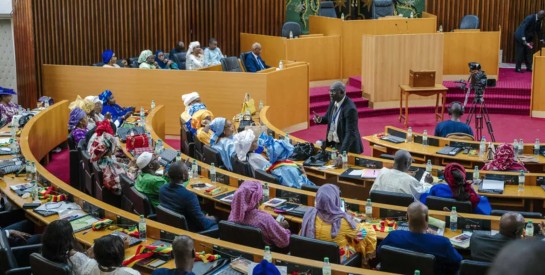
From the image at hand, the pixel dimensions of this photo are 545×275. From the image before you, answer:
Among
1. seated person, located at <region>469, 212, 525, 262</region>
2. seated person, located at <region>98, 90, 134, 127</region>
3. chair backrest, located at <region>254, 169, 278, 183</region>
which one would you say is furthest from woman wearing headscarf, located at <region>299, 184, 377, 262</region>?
seated person, located at <region>98, 90, 134, 127</region>

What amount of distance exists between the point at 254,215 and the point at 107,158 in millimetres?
2702

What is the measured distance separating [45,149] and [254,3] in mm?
7585

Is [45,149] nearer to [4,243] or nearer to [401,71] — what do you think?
[4,243]

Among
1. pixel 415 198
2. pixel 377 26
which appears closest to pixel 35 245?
pixel 415 198

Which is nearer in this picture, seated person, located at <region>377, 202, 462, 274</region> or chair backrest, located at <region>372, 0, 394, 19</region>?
seated person, located at <region>377, 202, 462, 274</region>

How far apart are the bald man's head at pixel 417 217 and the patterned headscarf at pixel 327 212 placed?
1.57 feet

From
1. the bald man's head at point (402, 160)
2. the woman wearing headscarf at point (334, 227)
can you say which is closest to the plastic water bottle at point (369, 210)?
the bald man's head at point (402, 160)

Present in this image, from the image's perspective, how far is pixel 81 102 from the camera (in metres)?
10.9

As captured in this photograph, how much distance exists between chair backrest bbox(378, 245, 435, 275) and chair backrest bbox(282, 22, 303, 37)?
38.3 feet

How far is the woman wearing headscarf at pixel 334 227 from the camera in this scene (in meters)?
5.32

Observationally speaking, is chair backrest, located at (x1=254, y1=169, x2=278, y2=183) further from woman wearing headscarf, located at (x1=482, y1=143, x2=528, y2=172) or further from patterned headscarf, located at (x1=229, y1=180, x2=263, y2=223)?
woman wearing headscarf, located at (x1=482, y1=143, x2=528, y2=172)

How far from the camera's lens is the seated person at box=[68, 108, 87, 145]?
30.8ft

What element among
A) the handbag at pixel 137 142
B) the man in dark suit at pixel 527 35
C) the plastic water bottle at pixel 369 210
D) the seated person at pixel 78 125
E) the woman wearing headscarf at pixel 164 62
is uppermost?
the man in dark suit at pixel 527 35

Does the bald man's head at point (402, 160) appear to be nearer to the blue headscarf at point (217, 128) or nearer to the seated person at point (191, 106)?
the blue headscarf at point (217, 128)
